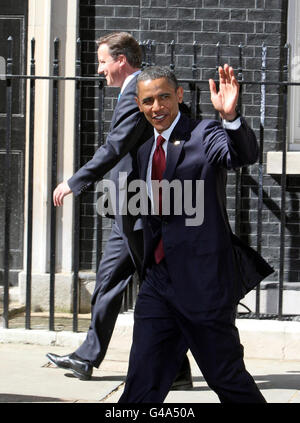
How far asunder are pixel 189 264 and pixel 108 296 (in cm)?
183

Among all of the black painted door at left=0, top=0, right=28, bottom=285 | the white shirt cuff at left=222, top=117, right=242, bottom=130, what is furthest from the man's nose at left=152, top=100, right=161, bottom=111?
the black painted door at left=0, top=0, right=28, bottom=285

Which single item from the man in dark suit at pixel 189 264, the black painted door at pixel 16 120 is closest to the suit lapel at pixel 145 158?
the man in dark suit at pixel 189 264

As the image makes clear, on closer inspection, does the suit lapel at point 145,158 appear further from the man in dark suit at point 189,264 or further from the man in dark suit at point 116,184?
the man in dark suit at point 116,184

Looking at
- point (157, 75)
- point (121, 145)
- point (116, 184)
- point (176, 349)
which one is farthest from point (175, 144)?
point (116, 184)

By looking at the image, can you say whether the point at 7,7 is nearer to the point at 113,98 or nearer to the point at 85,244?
the point at 113,98

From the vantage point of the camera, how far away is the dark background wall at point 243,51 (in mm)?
7645

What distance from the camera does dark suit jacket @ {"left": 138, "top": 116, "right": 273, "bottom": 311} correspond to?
4023mm

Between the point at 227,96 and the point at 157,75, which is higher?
the point at 157,75

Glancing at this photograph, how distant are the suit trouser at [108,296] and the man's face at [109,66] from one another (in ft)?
2.82

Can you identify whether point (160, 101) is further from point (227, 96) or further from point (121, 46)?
point (121, 46)

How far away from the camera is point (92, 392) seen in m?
5.55

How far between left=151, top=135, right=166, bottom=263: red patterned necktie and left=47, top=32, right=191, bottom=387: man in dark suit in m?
1.26

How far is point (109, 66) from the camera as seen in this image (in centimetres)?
564

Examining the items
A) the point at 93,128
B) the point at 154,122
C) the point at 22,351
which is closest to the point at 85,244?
the point at 93,128
